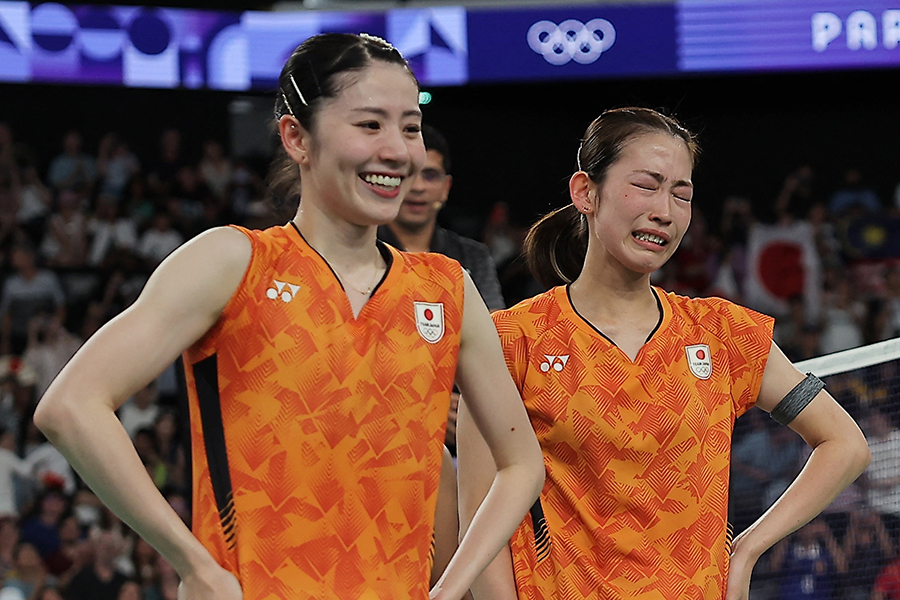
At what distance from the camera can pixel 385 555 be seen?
2211 mm

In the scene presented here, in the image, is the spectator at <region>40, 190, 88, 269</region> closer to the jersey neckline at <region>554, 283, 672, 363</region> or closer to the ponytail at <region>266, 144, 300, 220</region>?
the ponytail at <region>266, 144, 300, 220</region>

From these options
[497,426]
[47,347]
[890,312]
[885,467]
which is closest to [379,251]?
[497,426]

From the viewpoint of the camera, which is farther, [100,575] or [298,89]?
[100,575]

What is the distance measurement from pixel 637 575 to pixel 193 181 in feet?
33.3

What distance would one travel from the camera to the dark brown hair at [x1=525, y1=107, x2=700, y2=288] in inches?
123

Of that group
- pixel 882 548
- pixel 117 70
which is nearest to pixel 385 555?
pixel 882 548

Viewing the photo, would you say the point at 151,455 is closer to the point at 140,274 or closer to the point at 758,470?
the point at 140,274

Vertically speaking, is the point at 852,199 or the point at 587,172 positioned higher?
the point at 587,172

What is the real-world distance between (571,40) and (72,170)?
4899 millimetres

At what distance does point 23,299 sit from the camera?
10.5 meters

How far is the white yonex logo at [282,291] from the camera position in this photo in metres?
2.21

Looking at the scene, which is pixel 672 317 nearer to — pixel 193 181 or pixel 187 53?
pixel 187 53

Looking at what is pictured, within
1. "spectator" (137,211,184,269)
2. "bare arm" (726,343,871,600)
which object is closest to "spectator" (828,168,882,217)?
"spectator" (137,211,184,269)

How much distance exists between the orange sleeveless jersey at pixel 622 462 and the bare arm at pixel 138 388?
100cm
